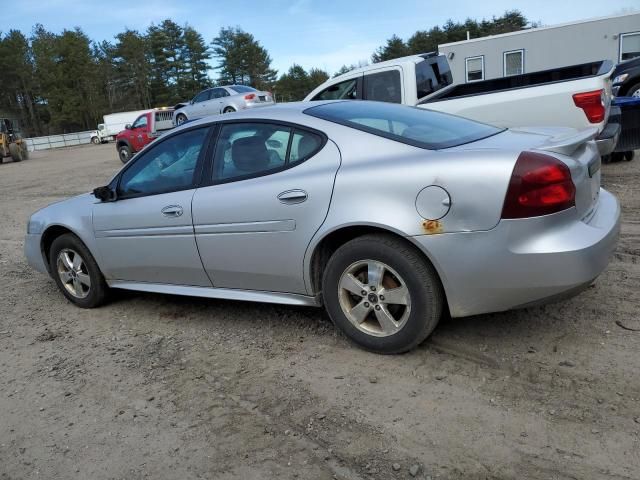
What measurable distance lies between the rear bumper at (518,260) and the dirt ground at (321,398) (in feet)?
1.41

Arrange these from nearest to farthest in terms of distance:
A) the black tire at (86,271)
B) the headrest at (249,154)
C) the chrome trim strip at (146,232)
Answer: the headrest at (249,154), the chrome trim strip at (146,232), the black tire at (86,271)

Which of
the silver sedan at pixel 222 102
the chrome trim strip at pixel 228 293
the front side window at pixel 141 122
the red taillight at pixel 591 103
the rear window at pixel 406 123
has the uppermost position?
the silver sedan at pixel 222 102

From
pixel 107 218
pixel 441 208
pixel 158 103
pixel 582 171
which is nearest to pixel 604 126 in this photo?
pixel 582 171

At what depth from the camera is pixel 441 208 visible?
2924mm

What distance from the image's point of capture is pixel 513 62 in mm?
18469

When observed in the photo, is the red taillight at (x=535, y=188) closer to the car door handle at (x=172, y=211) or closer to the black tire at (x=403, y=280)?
the black tire at (x=403, y=280)

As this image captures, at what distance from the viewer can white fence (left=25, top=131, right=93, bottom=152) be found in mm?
53219

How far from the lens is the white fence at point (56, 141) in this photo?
2095 inches

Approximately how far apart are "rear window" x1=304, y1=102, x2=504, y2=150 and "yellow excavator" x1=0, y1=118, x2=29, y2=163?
31008 millimetres

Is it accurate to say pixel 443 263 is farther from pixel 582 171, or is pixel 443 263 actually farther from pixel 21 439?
pixel 21 439

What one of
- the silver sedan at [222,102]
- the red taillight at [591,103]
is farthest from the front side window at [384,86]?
the silver sedan at [222,102]

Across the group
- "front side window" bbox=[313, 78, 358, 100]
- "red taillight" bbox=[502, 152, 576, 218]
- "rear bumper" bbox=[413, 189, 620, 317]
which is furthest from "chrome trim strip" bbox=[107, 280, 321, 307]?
"front side window" bbox=[313, 78, 358, 100]

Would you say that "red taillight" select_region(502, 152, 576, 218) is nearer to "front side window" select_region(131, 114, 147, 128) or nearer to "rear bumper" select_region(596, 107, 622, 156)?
"rear bumper" select_region(596, 107, 622, 156)

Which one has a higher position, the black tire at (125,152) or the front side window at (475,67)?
the front side window at (475,67)
